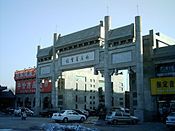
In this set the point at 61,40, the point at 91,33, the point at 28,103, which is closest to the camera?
the point at 91,33

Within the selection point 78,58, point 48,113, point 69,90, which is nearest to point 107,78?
point 78,58

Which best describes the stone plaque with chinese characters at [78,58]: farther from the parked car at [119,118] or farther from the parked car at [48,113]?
the parked car at [119,118]

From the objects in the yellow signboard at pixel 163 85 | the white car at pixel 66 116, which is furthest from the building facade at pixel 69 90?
the yellow signboard at pixel 163 85

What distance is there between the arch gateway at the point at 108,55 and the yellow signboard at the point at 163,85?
0.87 m

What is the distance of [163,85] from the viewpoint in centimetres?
3544

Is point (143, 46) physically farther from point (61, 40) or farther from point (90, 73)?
point (90, 73)

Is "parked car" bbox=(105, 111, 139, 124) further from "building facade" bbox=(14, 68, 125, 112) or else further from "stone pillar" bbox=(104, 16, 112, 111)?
"building facade" bbox=(14, 68, 125, 112)

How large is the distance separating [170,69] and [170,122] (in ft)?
40.8

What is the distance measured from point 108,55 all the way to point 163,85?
30.0 ft

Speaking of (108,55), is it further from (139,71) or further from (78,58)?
(78,58)

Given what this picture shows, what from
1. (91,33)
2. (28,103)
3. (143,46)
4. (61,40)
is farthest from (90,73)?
(143,46)

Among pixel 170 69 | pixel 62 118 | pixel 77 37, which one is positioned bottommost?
pixel 62 118

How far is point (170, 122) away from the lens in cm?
2456

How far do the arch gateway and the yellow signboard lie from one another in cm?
87
